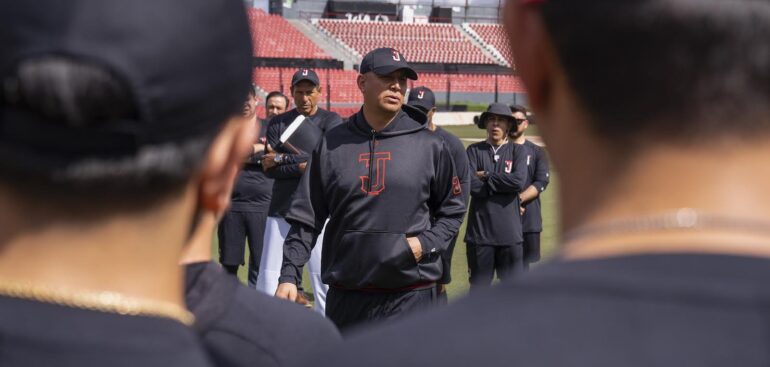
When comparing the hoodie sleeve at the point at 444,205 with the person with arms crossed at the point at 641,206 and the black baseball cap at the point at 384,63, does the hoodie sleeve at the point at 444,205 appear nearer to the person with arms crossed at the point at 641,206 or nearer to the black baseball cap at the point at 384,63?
the black baseball cap at the point at 384,63

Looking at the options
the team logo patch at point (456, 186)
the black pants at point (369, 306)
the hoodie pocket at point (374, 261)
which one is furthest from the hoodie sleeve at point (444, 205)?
the black pants at point (369, 306)

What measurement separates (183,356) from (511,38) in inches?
22.4

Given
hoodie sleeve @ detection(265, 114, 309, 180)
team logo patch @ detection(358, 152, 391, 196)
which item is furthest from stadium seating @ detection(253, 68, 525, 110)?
team logo patch @ detection(358, 152, 391, 196)

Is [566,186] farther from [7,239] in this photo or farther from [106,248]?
[7,239]

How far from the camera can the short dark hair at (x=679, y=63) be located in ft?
3.76

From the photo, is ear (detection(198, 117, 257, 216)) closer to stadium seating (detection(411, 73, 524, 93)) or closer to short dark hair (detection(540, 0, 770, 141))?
short dark hair (detection(540, 0, 770, 141))

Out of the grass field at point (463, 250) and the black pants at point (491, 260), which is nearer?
the black pants at point (491, 260)

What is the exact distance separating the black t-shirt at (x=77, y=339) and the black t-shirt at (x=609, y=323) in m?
0.27

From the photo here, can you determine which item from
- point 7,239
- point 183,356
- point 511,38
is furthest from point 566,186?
point 7,239

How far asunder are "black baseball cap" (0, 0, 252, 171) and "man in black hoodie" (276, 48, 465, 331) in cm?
434

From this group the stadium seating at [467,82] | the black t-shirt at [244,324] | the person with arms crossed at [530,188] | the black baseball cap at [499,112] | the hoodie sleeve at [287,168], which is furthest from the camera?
the stadium seating at [467,82]

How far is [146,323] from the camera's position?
4.26 feet

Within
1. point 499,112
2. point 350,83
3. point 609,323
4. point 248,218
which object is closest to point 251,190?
point 248,218

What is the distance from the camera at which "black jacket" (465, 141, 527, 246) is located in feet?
29.3
